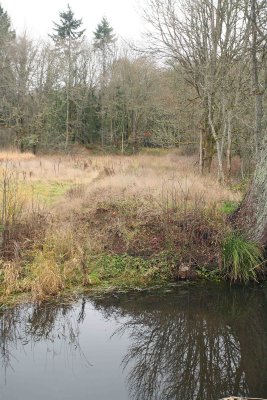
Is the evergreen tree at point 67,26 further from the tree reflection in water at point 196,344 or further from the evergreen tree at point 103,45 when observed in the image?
the tree reflection in water at point 196,344

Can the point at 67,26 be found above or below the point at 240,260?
above

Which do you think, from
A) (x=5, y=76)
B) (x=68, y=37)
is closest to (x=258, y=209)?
(x=5, y=76)

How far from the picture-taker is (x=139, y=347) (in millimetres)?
5176

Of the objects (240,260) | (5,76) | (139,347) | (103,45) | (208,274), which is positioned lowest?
(139,347)

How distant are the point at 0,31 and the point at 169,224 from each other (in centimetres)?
2617

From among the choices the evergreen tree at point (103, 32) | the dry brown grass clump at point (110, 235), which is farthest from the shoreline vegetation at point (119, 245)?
the evergreen tree at point (103, 32)

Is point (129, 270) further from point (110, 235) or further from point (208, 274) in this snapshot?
point (208, 274)

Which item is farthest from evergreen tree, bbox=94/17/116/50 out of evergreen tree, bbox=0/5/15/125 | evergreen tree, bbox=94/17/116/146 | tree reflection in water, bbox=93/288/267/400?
tree reflection in water, bbox=93/288/267/400

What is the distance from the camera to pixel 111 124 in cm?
3503

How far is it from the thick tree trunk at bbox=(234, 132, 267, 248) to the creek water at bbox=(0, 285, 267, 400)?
1289mm

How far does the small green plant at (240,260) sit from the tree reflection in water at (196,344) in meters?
0.37

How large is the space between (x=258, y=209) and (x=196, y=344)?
140 inches

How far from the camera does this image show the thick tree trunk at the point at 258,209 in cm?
766

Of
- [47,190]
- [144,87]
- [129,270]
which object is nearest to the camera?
[129,270]
